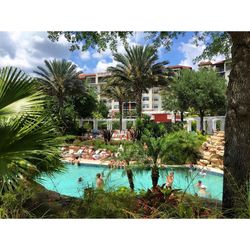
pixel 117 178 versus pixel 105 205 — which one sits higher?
pixel 105 205

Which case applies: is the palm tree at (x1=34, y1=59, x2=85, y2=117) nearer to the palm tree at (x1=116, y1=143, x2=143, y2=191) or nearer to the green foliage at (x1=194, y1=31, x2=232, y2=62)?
the palm tree at (x1=116, y1=143, x2=143, y2=191)

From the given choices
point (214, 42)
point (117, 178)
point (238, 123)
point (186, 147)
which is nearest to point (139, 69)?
point (186, 147)

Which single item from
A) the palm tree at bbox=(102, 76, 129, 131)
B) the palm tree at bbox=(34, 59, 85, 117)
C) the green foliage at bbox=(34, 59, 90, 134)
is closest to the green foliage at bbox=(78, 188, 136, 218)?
the green foliage at bbox=(34, 59, 90, 134)

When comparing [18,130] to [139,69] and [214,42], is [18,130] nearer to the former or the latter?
[214,42]

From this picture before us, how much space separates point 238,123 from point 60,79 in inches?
946

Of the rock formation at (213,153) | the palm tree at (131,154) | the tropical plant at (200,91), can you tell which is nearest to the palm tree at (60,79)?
the tropical plant at (200,91)

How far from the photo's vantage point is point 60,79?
2783 cm

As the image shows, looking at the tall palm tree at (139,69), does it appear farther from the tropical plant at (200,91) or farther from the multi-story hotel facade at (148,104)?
the multi-story hotel facade at (148,104)
